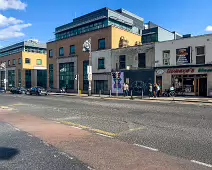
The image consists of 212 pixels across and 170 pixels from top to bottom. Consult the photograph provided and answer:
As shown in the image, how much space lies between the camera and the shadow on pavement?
5117mm

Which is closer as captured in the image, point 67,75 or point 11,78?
point 67,75

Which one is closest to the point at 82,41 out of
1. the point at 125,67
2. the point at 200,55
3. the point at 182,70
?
the point at 125,67

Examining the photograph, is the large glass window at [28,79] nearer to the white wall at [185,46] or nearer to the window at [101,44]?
the window at [101,44]

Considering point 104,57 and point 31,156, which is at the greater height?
point 104,57

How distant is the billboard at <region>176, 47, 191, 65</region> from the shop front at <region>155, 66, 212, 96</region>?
2.59ft

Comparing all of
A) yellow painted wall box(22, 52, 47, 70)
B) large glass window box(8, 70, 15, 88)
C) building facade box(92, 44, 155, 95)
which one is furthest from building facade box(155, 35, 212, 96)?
large glass window box(8, 70, 15, 88)

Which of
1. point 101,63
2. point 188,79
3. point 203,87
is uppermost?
point 101,63

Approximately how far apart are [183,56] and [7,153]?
22907 mm

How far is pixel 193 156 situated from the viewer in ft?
16.6

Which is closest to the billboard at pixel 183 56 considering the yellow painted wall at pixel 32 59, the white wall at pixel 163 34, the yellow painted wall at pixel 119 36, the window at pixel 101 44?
the yellow painted wall at pixel 119 36

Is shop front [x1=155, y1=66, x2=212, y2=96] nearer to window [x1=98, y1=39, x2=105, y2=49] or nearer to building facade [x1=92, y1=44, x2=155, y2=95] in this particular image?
building facade [x1=92, y1=44, x2=155, y2=95]

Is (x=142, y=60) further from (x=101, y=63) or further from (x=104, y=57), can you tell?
(x=101, y=63)

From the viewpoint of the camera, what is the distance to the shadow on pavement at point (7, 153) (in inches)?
201

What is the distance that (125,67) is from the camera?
3091 centimetres
